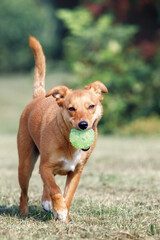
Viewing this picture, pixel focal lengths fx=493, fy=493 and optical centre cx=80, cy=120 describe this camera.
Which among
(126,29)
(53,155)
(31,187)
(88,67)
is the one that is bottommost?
(31,187)

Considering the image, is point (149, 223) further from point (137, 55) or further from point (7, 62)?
point (7, 62)

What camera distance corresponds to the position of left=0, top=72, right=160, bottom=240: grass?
433 cm

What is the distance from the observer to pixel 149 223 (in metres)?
4.57

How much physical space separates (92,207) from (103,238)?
1221mm

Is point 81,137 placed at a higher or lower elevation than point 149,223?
higher

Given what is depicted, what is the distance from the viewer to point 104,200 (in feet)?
19.2

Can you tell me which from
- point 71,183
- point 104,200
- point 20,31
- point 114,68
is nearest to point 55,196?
point 71,183

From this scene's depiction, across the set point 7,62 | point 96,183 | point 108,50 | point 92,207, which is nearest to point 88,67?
point 108,50

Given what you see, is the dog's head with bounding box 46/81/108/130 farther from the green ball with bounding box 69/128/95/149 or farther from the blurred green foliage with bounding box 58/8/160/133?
the blurred green foliage with bounding box 58/8/160/133

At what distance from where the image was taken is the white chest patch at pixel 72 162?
16.2 ft

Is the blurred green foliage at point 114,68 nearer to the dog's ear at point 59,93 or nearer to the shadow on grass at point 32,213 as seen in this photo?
the shadow on grass at point 32,213

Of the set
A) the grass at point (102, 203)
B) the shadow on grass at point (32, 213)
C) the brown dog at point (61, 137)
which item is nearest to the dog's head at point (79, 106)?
the brown dog at point (61, 137)

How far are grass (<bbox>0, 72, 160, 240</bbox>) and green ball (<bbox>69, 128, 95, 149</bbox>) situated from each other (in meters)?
0.74

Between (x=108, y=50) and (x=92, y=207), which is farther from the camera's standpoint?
(x=108, y=50)
